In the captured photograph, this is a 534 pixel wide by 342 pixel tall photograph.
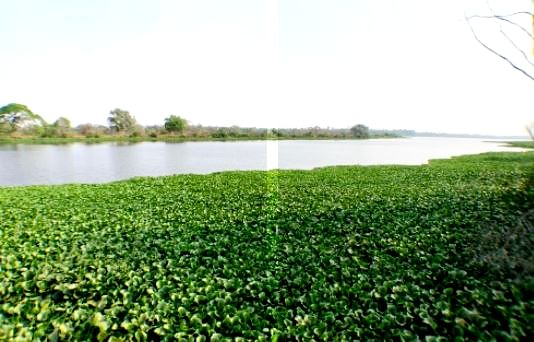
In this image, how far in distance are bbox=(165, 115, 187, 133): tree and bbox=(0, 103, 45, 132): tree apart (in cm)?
3038

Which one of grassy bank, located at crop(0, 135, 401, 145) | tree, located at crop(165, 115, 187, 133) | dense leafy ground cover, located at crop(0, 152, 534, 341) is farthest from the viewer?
tree, located at crop(165, 115, 187, 133)

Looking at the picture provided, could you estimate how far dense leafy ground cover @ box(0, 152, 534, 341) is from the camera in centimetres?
326

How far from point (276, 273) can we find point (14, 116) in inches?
3592

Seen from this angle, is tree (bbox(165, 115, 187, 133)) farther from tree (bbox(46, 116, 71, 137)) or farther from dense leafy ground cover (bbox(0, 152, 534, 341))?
dense leafy ground cover (bbox(0, 152, 534, 341))

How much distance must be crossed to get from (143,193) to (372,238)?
9.61 metres

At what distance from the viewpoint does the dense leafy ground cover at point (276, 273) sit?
3256 millimetres

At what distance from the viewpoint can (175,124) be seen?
84375mm

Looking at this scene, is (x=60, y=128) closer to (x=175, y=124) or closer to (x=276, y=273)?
(x=175, y=124)

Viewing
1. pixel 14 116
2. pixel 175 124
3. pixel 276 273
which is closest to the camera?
pixel 276 273

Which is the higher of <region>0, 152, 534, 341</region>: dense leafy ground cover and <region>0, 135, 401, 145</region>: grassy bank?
<region>0, 135, 401, 145</region>: grassy bank

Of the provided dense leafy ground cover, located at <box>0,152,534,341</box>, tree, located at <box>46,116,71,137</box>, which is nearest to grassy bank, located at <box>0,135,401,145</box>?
tree, located at <box>46,116,71,137</box>

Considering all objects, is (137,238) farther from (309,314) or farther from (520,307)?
(520,307)

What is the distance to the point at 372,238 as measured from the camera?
581cm

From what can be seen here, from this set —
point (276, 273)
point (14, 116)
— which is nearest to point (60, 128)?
point (14, 116)
